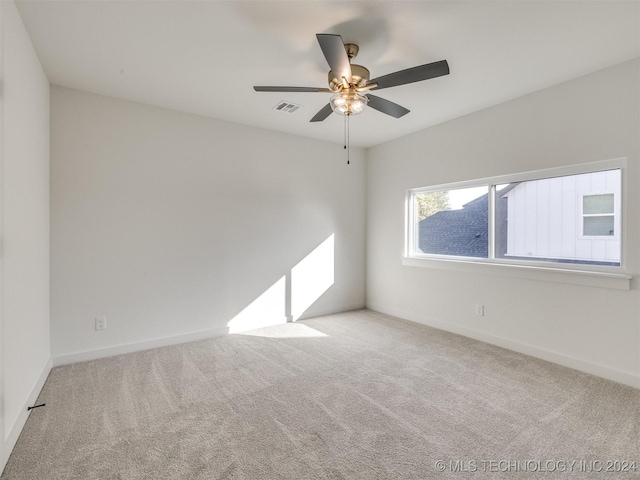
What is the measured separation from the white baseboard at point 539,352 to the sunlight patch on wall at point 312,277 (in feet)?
3.95

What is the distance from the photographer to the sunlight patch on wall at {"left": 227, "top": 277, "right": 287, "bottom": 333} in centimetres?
396

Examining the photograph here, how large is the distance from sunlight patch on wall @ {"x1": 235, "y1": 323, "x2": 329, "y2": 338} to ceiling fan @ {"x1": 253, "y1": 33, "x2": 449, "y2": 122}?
2543 mm

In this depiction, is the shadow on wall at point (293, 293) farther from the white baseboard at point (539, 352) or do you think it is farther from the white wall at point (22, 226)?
the white wall at point (22, 226)

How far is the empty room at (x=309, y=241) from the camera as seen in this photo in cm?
189

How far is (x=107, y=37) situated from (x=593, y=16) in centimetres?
317

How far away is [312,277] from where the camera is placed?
15.0 ft

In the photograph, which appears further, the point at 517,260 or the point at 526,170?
the point at 517,260

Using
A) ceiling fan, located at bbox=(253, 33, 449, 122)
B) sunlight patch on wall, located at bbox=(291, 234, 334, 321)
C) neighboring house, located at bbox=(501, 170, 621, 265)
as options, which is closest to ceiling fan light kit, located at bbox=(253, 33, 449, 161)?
ceiling fan, located at bbox=(253, 33, 449, 122)

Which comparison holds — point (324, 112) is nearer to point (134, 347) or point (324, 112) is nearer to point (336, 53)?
point (336, 53)

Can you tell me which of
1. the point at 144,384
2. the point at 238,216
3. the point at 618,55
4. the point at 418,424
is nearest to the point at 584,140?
the point at 618,55

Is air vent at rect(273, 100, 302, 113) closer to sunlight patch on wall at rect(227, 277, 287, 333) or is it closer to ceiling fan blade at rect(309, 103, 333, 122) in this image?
ceiling fan blade at rect(309, 103, 333, 122)

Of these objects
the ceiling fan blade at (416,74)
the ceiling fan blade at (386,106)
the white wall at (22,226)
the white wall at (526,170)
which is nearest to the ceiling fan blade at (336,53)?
the ceiling fan blade at (416,74)

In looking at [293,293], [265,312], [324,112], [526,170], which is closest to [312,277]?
[293,293]

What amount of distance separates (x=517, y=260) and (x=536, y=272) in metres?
0.27
